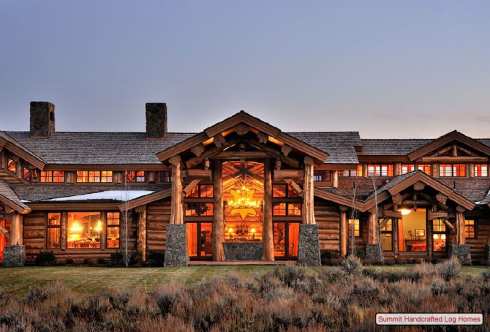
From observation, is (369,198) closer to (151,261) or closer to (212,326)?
(151,261)

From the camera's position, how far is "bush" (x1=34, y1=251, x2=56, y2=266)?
93.1 feet

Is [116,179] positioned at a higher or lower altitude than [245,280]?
higher

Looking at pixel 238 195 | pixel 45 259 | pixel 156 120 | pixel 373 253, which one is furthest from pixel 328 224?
pixel 45 259

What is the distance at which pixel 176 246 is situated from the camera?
26016 mm

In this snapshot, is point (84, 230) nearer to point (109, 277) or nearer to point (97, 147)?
point (97, 147)

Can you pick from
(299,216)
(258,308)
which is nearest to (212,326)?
(258,308)

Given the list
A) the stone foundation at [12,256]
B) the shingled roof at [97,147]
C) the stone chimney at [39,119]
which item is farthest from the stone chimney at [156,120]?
the stone foundation at [12,256]

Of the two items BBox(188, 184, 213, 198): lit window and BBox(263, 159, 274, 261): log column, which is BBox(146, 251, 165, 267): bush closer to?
BBox(188, 184, 213, 198): lit window

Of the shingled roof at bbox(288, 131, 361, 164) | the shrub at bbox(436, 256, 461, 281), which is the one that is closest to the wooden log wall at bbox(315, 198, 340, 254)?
the shingled roof at bbox(288, 131, 361, 164)

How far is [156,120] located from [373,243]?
14309 mm

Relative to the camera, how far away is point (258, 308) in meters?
12.2

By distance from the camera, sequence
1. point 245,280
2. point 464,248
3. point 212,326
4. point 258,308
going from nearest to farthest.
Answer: point 212,326
point 258,308
point 245,280
point 464,248

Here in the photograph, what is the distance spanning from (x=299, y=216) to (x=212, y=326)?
690 inches

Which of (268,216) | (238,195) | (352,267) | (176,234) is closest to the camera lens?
(352,267)
